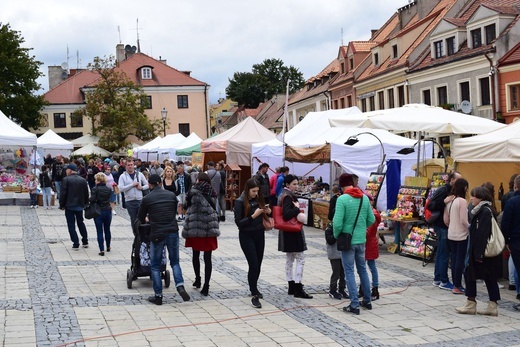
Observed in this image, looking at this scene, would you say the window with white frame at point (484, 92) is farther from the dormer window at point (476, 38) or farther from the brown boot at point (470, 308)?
the brown boot at point (470, 308)

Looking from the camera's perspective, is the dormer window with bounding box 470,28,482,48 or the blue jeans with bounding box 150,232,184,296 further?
the dormer window with bounding box 470,28,482,48

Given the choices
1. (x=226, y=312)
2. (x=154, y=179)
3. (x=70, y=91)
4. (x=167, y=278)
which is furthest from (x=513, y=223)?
(x=70, y=91)

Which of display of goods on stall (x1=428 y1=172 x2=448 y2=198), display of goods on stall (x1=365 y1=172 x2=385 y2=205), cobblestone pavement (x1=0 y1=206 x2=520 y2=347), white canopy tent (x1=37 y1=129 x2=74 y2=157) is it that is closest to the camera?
cobblestone pavement (x1=0 y1=206 x2=520 y2=347)

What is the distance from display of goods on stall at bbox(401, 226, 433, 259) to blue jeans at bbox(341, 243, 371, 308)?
13.0 feet

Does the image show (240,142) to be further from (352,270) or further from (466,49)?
(352,270)

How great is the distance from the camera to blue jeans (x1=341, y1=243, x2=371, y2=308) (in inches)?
343

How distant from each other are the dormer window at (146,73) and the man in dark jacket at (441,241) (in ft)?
191

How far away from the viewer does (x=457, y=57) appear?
105 ft

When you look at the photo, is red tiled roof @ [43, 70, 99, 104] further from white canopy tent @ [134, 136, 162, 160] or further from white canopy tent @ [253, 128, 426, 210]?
white canopy tent @ [253, 128, 426, 210]

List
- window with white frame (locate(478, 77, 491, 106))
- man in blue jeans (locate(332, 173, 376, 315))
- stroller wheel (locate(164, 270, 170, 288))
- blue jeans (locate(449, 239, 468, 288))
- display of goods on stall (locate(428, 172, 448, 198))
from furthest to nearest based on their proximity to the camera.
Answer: window with white frame (locate(478, 77, 491, 106)), display of goods on stall (locate(428, 172, 448, 198)), stroller wheel (locate(164, 270, 170, 288)), blue jeans (locate(449, 239, 468, 288)), man in blue jeans (locate(332, 173, 376, 315))

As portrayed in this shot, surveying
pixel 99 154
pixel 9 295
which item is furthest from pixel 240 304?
pixel 99 154

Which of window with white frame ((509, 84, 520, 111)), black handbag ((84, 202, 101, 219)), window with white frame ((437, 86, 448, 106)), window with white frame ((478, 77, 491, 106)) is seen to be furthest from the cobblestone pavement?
window with white frame ((437, 86, 448, 106))

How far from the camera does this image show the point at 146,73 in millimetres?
66625

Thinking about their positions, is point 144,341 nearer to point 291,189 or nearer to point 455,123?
point 291,189
